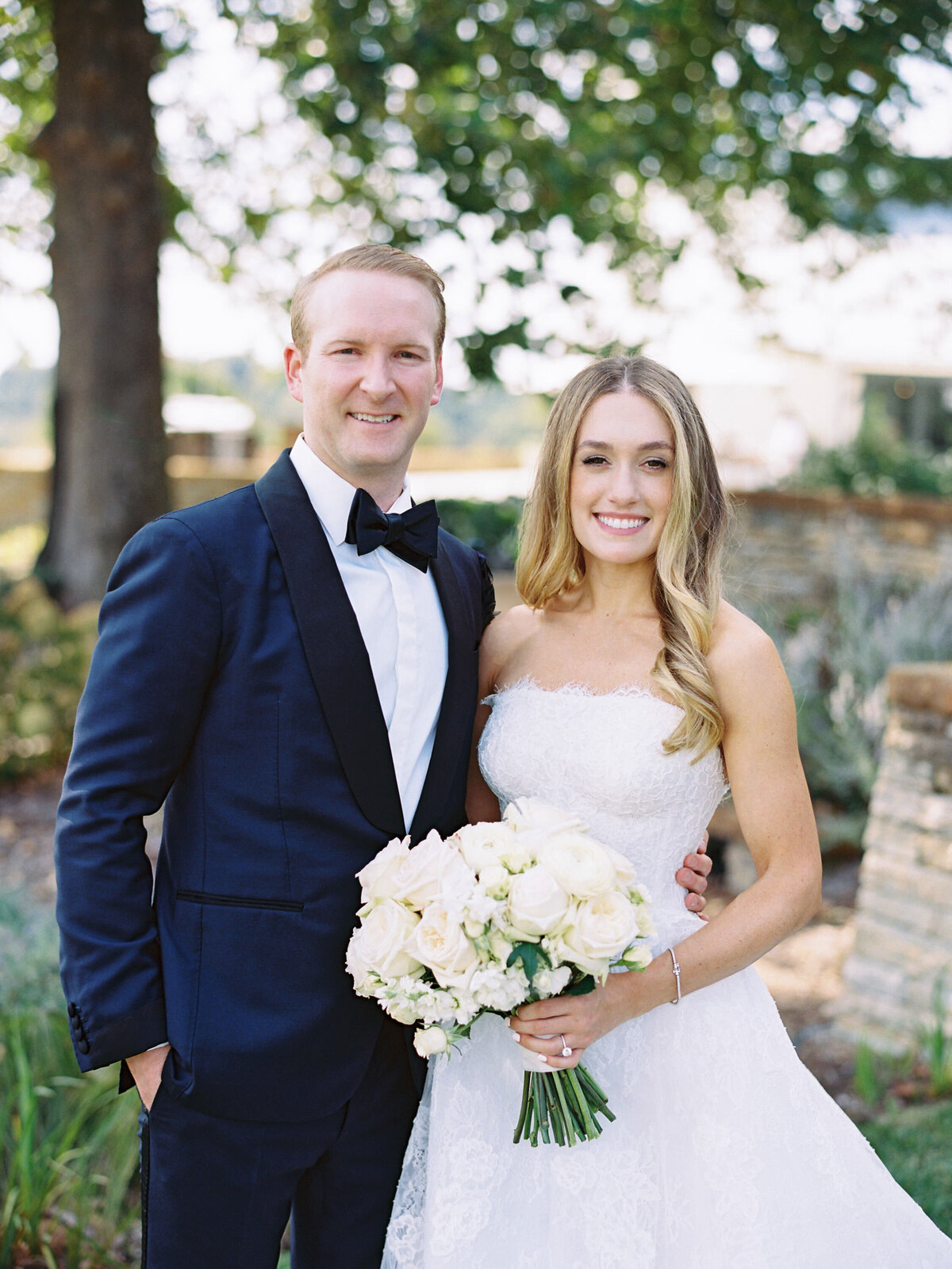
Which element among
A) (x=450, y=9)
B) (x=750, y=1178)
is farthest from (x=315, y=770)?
(x=450, y=9)

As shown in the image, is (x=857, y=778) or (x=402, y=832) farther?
(x=857, y=778)

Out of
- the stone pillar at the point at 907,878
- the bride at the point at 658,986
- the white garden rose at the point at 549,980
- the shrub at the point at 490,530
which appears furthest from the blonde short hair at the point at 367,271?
the shrub at the point at 490,530

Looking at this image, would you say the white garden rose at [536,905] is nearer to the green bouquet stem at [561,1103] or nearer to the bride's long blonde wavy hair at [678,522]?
the green bouquet stem at [561,1103]

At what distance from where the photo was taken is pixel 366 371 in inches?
92.1

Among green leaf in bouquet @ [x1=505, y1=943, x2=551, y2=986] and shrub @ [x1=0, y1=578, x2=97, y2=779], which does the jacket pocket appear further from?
shrub @ [x1=0, y1=578, x2=97, y2=779]

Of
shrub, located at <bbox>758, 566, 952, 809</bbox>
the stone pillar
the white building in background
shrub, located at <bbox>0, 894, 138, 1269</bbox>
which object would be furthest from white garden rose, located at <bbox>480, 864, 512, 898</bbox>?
the white building in background

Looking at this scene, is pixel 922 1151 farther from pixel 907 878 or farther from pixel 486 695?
pixel 486 695

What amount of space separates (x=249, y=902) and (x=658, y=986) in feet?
2.82

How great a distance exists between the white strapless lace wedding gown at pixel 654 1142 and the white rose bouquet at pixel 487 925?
0.41m

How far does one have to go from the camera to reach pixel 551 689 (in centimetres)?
276

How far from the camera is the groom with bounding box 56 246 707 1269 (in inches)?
84.7

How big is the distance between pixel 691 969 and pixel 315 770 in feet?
2.96

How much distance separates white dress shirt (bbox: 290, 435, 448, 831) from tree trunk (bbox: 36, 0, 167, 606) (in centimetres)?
690

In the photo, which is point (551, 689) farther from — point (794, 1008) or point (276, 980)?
point (794, 1008)
